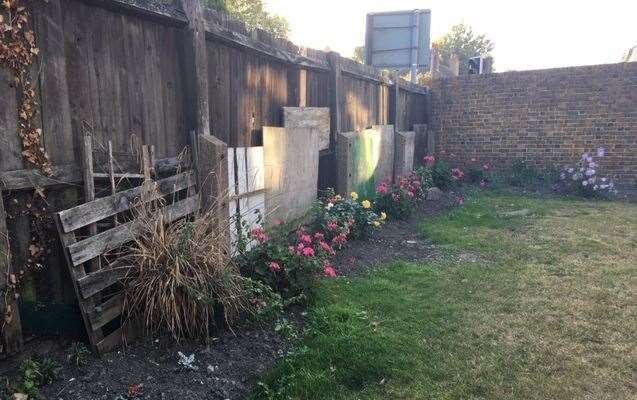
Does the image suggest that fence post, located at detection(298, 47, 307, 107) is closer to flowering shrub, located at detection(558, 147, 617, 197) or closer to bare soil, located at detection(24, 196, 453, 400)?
bare soil, located at detection(24, 196, 453, 400)


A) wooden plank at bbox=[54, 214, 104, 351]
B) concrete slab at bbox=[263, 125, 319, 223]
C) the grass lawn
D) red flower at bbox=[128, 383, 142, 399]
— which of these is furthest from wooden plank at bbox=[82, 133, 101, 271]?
concrete slab at bbox=[263, 125, 319, 223]

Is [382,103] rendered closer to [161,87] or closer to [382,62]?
[382,62]

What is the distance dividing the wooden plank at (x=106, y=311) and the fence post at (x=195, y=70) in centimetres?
143

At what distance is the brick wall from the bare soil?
9.38 m

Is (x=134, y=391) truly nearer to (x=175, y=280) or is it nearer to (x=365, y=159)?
(x=175, y=280)

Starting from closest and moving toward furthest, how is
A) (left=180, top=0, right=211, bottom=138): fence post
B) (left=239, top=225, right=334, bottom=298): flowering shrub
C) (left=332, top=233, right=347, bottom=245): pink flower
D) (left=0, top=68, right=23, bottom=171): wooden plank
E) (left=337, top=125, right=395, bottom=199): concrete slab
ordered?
(left=0, top=68, right=23, bottom=171): wooden plank, (left=180, top=0, right=211, bottom=138): fence post, (left=239, top=225, right=334, bottom=298): flowering shrub, (left=332, top=233, right=347, bottom=245): pink flower, (left=337, top=125, right=395, bottom=199): concrete slab

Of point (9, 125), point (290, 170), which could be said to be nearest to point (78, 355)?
point (9, 125)

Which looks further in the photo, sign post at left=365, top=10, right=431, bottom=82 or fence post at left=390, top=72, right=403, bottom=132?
sign post at left=365, top=10, right=431, bottom=82

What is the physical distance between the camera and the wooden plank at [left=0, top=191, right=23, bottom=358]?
2.40 m

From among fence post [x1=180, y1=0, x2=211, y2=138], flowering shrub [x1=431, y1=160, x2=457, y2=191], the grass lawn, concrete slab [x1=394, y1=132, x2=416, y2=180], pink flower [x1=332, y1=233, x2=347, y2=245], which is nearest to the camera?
the grass lawn

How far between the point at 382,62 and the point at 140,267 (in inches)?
422

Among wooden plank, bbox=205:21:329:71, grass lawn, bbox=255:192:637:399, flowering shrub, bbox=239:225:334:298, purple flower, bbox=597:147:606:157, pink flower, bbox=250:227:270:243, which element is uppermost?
wooden plank, bbox=205:21:329:71

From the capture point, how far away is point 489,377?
9.73ft

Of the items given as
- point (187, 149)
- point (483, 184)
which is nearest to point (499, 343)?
point (187, 149)
